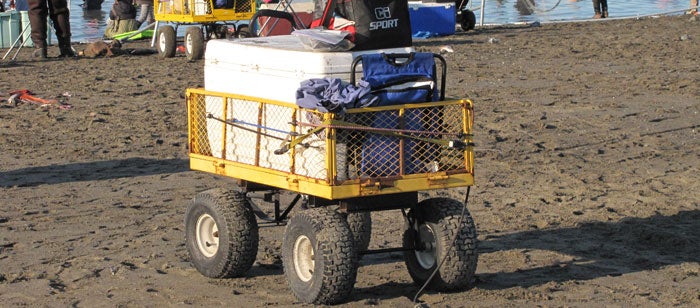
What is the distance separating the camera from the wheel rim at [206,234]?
7.83m

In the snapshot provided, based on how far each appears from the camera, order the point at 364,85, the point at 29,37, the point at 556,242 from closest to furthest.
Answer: the point at 364,85
the point at 556,242
the point at 29,37

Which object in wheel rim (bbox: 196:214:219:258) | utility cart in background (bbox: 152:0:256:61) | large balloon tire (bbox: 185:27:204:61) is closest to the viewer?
wheel rim (bbox: 196:214:219:258)

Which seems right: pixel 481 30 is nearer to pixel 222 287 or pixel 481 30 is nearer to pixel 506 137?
pixel 506 137

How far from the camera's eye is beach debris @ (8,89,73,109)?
15.0 m

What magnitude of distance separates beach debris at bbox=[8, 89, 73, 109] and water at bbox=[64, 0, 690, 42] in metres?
10.8

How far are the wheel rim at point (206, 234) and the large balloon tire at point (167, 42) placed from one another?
12.8 m

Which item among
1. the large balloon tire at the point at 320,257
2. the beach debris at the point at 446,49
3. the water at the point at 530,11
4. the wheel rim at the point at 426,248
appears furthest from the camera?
the water at the point at 530,11

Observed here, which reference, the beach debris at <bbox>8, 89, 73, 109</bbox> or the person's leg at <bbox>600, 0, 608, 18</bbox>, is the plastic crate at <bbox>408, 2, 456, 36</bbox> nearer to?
the person's leg at <bbox>600, 0, 608, 18</bbox>

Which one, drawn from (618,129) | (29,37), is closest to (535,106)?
(618,129)

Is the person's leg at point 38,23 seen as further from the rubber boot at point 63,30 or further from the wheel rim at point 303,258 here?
the wheel rim at point 303,258

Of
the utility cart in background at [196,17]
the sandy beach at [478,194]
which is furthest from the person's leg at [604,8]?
the utility cart in background at [196,17]

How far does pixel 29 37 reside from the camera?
2262cm

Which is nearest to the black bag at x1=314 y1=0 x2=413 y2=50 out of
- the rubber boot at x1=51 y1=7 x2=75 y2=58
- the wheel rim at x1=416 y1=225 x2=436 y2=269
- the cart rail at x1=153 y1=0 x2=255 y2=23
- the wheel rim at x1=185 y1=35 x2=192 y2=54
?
the wheel rim at x1=416 y1=225 x2=436 y2=269

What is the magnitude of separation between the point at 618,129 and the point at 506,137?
1273mm
